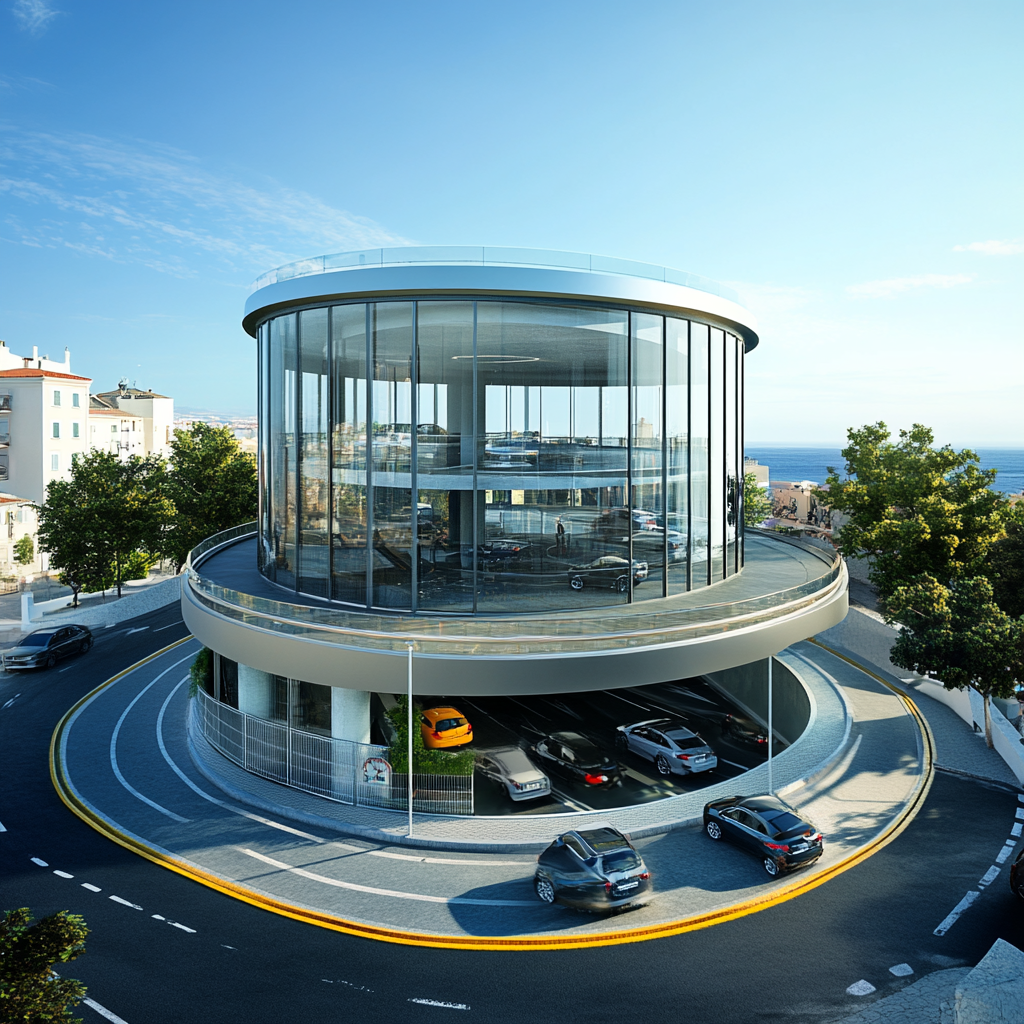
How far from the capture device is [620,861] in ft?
51.9

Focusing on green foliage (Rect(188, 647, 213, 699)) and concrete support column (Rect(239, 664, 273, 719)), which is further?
green foliage (Rect(188, 647, 213, 699))

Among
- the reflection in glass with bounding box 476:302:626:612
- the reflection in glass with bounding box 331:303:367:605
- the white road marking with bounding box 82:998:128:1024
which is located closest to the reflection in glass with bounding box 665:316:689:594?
the reflection in glass with bounding box 476:302:626:612

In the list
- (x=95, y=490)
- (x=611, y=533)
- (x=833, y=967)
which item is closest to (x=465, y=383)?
(x=611, y=533)

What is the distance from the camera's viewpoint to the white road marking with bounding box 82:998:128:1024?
12.5 m

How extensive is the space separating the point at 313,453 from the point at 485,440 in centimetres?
593

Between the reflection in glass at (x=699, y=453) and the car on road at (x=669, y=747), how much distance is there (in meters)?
5.52

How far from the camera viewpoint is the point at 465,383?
96.7ft

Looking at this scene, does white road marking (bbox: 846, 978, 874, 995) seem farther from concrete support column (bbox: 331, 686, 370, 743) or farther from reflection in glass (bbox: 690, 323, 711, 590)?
reflection in glass (bbox: 690, 323, 711, 590)

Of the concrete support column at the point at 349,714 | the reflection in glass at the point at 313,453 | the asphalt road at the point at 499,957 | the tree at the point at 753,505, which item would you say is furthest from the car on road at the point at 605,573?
the tree at the point at 753,505

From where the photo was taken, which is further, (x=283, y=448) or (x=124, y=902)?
(x=283, y=448)

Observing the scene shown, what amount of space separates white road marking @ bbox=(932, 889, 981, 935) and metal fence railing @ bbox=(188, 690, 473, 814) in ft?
34.0

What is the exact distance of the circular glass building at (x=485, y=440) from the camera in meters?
24.2

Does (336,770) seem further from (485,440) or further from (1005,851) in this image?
(1005,851)

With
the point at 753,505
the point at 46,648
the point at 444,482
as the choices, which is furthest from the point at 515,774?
the point at 753,505
